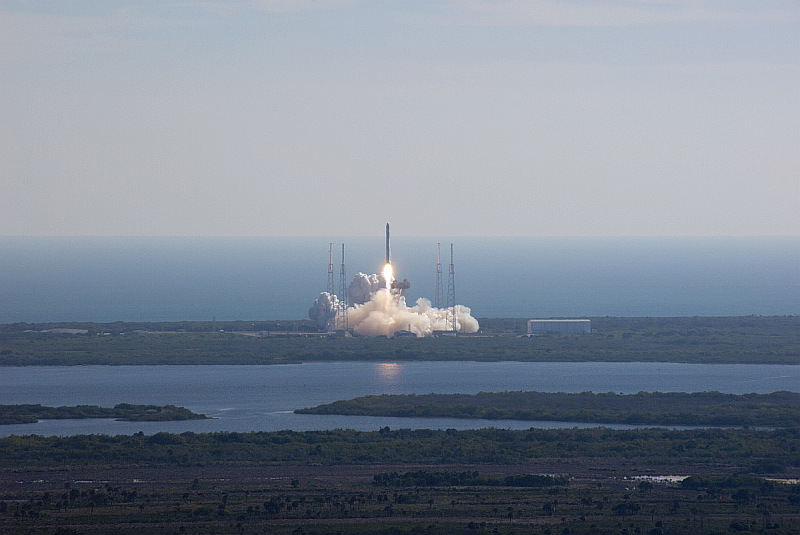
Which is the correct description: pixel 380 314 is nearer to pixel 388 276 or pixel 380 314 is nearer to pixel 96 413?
pixel 388 276

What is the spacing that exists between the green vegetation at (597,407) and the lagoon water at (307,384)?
165cm

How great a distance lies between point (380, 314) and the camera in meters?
129

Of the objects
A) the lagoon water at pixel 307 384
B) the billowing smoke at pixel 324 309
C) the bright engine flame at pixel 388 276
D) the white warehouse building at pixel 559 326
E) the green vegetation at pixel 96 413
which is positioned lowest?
the green vegetation at pixel 96 413

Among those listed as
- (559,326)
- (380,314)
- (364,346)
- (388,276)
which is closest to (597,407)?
(364,346)

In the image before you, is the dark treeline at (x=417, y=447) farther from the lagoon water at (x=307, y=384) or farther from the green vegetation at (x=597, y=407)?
the green vegetation at (x=597, y=407)

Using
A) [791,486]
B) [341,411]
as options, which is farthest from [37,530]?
[341,411]

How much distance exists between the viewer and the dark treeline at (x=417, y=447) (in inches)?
2586

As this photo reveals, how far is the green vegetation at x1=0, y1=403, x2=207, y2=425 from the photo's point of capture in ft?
263

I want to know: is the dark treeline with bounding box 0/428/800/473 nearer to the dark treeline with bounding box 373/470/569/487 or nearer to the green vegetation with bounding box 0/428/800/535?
the green vegetation with bounding box 0/428/800/535

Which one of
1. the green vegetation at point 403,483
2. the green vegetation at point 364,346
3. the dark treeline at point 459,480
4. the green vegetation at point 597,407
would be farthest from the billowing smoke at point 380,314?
the dark treeline at point 459,480

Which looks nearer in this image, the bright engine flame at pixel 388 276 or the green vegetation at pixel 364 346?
the green vegetation at pixel 364 346

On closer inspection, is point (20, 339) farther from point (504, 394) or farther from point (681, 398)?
point (681, 398)

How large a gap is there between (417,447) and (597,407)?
707 inches

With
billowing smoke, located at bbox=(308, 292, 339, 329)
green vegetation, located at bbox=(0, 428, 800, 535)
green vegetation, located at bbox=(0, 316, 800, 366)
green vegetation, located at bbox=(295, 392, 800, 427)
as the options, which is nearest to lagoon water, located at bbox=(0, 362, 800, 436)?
green vegetation, located at bbox=(295, 392, 800, 427)
